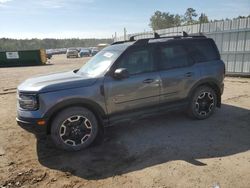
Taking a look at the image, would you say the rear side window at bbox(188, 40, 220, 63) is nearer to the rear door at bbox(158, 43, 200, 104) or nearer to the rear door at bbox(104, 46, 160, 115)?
the rear door at bbox(158, 43, 200, 104)

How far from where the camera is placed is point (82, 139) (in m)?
4.55

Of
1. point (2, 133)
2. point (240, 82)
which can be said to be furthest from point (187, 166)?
point (240, 82)

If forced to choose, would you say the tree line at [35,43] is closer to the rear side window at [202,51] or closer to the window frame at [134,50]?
the rear side window at [202,51]

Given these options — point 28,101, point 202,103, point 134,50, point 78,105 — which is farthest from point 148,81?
point 28,101

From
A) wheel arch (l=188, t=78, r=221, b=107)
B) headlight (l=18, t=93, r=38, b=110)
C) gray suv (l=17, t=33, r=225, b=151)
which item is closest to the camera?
headlight (l=18, t=93, r=38, b=110)

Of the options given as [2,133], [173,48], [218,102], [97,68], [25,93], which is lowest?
[2,133]

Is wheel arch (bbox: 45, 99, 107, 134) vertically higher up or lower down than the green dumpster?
higher up

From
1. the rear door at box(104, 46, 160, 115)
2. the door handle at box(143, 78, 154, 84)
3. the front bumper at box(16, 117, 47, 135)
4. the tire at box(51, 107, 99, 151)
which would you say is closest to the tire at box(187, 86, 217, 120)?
the rear door at box(104, 46, 160, 115)

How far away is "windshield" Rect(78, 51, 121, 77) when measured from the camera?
4.83 m

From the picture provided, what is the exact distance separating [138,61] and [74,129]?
5.99 ft

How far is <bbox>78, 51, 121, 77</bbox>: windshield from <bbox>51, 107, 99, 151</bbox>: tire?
2.73 feet

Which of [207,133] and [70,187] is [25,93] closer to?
[70,187]

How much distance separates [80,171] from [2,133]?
2.81 meters

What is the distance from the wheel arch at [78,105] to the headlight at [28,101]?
0.89ft
